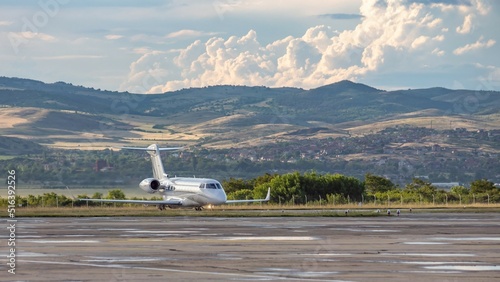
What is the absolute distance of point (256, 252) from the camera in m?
36.3

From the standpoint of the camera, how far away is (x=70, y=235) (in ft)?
151

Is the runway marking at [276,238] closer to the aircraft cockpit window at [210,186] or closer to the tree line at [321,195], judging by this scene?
the aircraft cockpit window at [210,186]

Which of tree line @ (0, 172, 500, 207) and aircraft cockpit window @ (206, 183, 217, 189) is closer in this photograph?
aircraft cockpit window @ (206, 183, 217, 189)

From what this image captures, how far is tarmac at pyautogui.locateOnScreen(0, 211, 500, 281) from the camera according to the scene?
2933cm

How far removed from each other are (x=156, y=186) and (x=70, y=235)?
149 ft

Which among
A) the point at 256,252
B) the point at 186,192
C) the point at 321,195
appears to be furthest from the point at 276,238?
the point at 321,195

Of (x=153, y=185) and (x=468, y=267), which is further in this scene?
(x=153, y=185)

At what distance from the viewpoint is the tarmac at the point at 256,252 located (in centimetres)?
2933

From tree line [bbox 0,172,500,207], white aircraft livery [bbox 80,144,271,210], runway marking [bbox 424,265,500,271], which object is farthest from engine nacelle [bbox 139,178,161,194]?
runway marking [bbox 424,265,500,271]

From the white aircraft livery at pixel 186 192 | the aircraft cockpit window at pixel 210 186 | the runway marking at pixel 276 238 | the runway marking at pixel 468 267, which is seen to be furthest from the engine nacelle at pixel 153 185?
the runway marking at pixel 468 267

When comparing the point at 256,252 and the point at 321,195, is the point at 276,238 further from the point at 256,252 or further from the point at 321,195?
the point at 321,195

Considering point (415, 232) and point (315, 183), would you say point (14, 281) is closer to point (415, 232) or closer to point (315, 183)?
point (415, 232)

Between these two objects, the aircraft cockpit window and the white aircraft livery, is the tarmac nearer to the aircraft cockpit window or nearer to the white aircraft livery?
the white aircraft livery

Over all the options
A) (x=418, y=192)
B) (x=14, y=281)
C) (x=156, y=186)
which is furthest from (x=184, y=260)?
(x=418, y=192)
